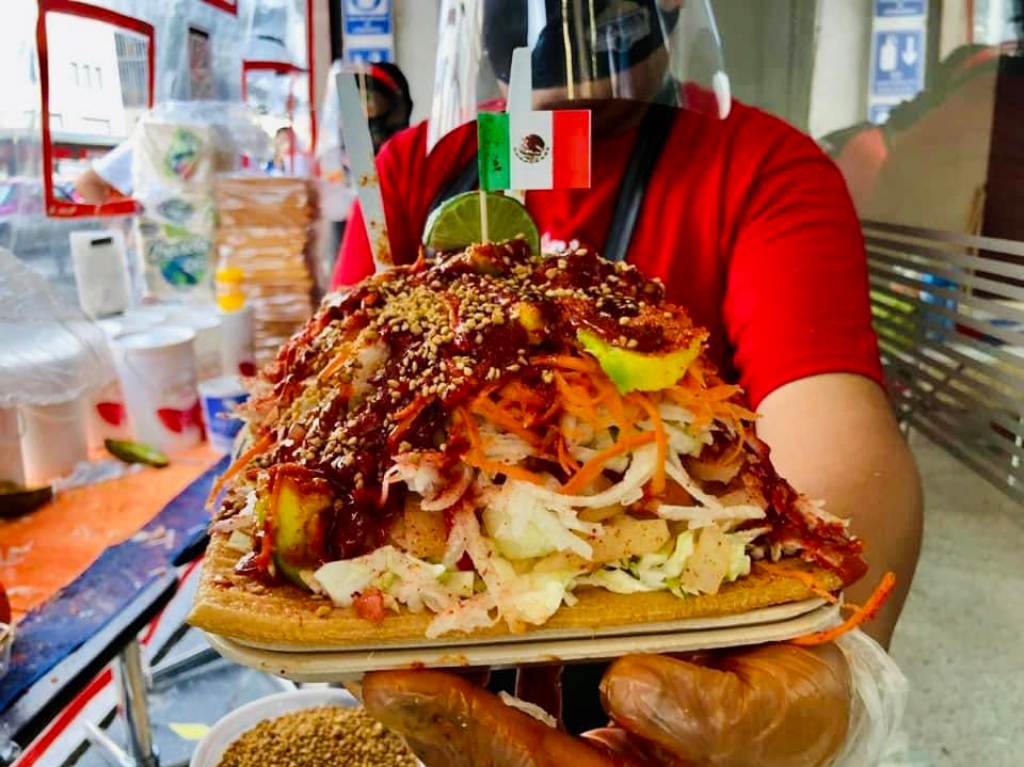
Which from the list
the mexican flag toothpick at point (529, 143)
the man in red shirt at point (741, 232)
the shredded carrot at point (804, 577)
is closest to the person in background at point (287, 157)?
the man in red shirt at point (741, 232)

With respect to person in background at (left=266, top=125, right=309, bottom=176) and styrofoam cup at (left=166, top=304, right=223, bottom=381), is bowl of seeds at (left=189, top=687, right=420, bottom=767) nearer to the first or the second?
styrofoam cup at (left=166, top=304, right=223, bottom=381)

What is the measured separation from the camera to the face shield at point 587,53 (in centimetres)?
133

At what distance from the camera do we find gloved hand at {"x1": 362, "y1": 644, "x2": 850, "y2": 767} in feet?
2.43

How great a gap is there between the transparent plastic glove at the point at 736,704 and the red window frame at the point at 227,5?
300cm

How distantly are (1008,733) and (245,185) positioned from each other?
8.85 ft

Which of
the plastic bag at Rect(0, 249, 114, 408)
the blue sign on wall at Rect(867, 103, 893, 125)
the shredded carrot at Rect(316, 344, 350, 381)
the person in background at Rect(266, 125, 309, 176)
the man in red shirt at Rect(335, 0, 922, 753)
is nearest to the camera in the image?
the shredded carrot at Rect(316, 344, 350, 381)

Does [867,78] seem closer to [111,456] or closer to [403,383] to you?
[403,383]

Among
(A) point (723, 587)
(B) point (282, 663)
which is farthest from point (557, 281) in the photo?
(B) point (282, 663)

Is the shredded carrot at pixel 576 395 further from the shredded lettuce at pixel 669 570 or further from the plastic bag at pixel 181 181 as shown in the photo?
the plastic bag at pixel 181 181

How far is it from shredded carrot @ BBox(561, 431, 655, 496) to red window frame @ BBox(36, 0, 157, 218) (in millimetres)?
2048

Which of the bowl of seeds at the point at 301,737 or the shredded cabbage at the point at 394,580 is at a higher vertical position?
the shredded cabbage at the point at 394,580

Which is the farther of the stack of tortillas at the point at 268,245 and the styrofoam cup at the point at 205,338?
the stack of tortillas at the point at 268,245

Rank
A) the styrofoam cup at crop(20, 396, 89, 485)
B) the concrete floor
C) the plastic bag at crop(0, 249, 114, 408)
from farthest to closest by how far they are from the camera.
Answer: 1. the styrofoam cup at crop(20, 396, 89, 485)
2. the plastic bag at crop(0, 249, 114, 408)
3. the concrete floor

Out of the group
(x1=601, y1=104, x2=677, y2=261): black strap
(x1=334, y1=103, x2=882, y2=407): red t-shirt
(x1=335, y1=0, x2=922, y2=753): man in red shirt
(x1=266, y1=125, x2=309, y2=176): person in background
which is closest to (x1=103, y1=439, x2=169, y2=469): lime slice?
(x1=334, y1=103, x2=882, y2=407): red t-shirt
